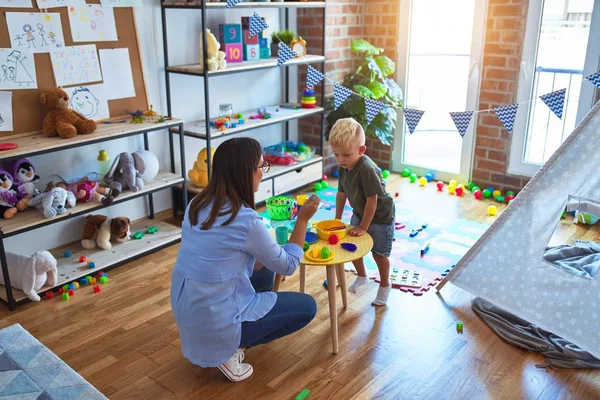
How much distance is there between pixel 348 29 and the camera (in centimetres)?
475

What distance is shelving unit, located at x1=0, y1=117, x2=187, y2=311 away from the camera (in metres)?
2.81

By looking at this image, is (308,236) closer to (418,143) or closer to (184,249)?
(184,249)

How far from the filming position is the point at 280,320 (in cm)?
228

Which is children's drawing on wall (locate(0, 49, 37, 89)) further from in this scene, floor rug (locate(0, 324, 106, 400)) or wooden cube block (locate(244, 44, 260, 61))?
wooden cube block (locate(244, 44, 260, 61))

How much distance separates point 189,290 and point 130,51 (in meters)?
1.91

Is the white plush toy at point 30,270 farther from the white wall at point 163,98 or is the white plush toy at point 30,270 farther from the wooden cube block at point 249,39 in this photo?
the wooden cube block at point 249,39

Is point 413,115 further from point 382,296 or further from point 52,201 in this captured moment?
point 52,201

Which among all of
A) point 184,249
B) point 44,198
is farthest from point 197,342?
point 44,198

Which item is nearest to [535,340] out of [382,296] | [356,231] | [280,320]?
[382,296]

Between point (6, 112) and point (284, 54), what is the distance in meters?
1.73

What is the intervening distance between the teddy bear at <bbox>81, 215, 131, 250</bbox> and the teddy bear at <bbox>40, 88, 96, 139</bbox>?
1.95 feet

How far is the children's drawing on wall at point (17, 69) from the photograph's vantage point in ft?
9.64

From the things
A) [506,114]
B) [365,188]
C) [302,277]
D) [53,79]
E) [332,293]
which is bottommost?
[302,277]

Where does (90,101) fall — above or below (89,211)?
above
